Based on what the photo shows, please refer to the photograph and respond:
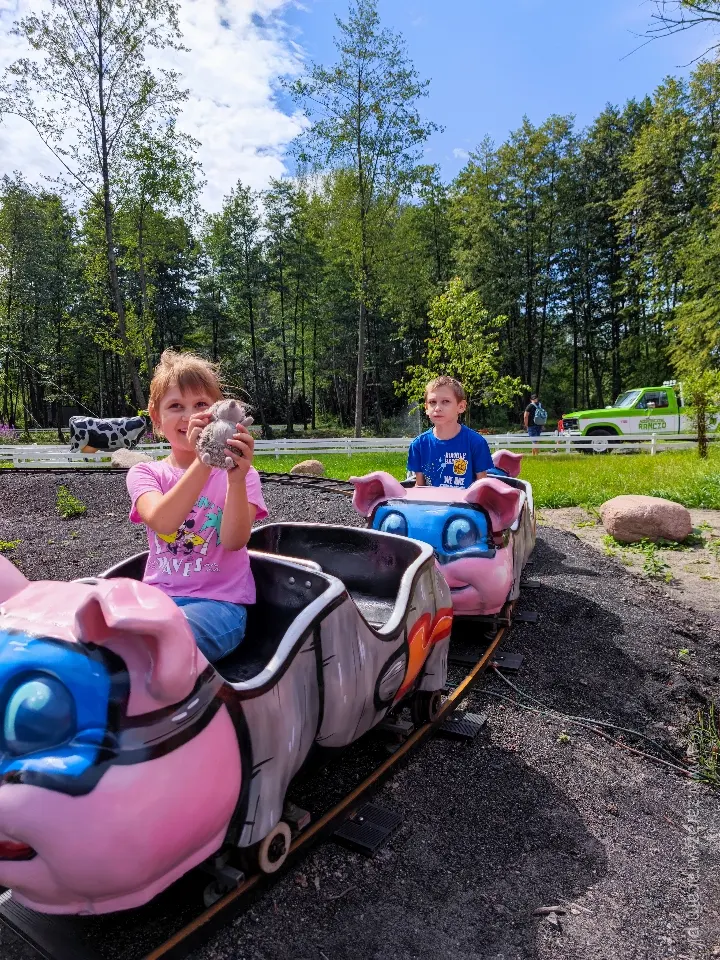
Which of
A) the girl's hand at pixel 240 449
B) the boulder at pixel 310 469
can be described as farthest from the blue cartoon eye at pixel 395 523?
the boulder at pixel 310 469

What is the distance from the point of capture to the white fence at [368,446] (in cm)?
1205

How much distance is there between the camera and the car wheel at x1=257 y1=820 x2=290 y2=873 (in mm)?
1803

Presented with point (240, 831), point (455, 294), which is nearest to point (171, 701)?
point (240, 831)

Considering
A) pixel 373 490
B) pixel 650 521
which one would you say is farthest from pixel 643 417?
pixel 373 490

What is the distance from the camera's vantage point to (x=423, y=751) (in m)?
2.79

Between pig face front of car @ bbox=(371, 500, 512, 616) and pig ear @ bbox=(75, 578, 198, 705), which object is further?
pig face front of car @ bbox=(371, 500, 512, 616)

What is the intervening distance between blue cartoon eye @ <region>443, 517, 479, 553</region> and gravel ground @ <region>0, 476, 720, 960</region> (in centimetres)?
79

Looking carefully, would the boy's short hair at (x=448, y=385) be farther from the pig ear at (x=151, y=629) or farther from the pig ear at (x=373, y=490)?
the pig ear at (x=151, y=629)

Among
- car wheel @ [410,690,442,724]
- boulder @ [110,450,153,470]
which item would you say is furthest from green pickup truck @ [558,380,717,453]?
car wheel @ [410,690,442,724]

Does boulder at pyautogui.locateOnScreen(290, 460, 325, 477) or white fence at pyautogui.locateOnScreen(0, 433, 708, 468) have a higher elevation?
white fence at pyautogui.locateOnScreen(0, 433, 708, 468)

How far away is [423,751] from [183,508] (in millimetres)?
1606

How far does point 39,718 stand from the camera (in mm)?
1369

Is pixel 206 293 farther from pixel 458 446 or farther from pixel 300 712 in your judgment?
pixel 300 712

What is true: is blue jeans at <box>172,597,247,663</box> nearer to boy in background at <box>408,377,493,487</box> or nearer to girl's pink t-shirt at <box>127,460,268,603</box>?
girl's pink t-shirt at <box>127,460,268,603</box>
